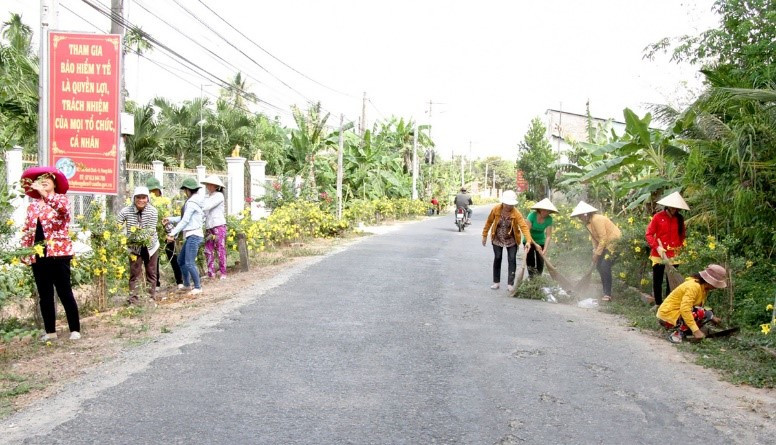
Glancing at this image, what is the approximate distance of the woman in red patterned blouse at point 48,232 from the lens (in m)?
6.39

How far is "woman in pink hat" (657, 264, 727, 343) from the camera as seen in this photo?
7.10 m

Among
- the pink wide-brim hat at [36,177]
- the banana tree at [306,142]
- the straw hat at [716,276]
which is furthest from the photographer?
the banana tree at [306,142]

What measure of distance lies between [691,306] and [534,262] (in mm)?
3673

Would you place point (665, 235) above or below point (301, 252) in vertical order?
above

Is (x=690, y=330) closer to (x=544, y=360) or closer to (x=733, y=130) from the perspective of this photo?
(x=544, y=360)

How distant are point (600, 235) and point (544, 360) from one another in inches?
157

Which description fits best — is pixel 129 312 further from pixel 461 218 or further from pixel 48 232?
pixel 461 218

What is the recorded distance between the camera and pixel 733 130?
8.91 metres

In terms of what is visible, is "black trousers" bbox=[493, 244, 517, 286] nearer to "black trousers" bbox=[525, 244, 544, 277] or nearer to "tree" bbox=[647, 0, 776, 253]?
"black trousers" bbox=[525, 244, 544, 277]

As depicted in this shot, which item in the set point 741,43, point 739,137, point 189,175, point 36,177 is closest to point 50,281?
point 36,177

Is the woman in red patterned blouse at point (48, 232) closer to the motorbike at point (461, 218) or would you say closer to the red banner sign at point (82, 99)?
the red banner sign at point (82, 99)

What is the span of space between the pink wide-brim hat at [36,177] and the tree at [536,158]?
23.1 m

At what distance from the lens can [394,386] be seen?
5.23 metres

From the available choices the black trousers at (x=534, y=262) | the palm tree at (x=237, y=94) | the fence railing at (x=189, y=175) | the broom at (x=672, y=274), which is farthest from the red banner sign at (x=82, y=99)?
the palm tree at (x=237, y=94)
